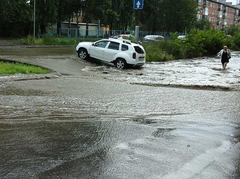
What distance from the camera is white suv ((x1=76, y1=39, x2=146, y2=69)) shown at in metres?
17.0

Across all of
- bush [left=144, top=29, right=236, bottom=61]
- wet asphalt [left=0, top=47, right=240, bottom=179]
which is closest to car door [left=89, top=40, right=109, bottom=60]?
bush [left=144, top=29, right=236, bottom=61]

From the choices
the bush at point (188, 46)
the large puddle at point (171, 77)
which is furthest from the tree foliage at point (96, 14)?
the large puddle at point (171, 77)

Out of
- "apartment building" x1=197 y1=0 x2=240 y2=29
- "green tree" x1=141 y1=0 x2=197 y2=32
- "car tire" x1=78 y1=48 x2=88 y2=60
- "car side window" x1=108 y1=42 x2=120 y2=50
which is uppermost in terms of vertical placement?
"apartment building" x1=197 y1=0 x2=240 y2=29

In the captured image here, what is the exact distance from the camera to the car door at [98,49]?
17697 mm

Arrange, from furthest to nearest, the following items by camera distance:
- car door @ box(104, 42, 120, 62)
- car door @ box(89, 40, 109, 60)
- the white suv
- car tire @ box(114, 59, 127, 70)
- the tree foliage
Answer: the tree foliage, car door @ box(89, 40, 109, 60), car door @ box(104, 42, 120, 62), car tire @ box(114, 59, 127, 70), the white suv

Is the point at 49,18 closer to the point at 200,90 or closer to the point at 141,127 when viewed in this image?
the point at 200,90

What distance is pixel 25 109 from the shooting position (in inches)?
272

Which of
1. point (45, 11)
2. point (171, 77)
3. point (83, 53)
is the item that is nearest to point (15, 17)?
point (45, 11)

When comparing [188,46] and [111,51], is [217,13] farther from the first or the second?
[111,51]

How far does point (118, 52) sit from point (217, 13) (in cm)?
11434

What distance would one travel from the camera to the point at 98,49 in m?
17.8

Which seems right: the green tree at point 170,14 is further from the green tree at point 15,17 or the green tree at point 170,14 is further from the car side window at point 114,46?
the car side window at point 114,46

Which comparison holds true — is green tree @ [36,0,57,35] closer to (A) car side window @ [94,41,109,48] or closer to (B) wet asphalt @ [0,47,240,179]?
(A) car side window @ [94,41,109,48]

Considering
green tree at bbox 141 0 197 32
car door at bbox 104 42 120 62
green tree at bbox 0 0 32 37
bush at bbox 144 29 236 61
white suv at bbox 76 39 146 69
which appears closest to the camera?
white suv at bbox 76 39 146 69
